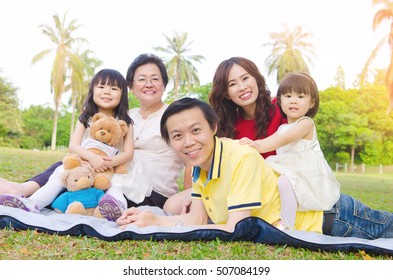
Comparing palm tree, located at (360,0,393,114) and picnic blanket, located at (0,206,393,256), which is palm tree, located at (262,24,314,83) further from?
picnic blanket, located at (0,206,393,256)

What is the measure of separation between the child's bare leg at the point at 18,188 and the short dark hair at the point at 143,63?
1.32 meters

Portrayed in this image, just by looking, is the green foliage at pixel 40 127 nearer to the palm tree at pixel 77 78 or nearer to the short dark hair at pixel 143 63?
the palm tree at pixel 77 78

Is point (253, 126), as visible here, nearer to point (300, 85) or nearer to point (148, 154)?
point (300, 85)

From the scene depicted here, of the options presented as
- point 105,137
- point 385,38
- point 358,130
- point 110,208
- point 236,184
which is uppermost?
point 385,38

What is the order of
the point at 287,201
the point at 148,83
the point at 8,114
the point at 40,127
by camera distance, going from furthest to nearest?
the point at 40,127
the point at 8,114
the point at 148,83
the point at 287,201

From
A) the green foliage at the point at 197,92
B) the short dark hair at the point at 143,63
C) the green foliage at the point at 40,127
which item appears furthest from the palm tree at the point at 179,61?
the short dark hair at the point at 143,63

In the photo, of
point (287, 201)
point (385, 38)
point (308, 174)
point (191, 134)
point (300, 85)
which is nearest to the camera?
point (191, 134)

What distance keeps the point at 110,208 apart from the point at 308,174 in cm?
150

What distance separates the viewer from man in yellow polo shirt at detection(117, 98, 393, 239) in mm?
2850

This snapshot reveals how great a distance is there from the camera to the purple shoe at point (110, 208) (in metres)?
3.46

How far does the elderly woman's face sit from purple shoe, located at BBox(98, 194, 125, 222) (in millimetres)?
1241

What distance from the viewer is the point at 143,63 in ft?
14.5

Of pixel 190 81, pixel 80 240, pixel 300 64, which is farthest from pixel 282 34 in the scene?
pixel 80 240

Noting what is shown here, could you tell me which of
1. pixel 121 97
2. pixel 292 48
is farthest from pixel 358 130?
pixel 121 97
